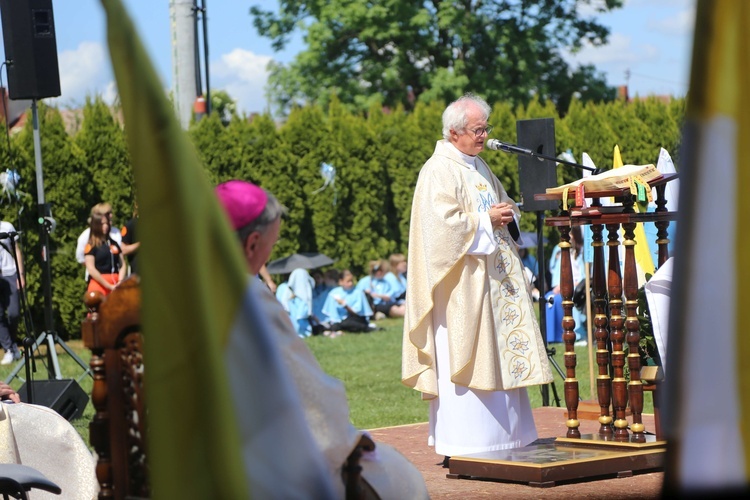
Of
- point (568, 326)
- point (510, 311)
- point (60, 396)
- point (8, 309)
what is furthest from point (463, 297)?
point (8, 309)

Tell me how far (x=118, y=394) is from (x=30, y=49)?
6.92m

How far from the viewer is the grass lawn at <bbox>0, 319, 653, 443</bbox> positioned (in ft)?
28.8

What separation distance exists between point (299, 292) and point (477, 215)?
1022 cm

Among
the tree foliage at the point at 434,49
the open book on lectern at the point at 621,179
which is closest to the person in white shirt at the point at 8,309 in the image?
the open book on lectern at the point at 621,179

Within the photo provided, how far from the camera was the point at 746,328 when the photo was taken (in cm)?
173

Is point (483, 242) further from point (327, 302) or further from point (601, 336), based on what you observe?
point (327, 302)

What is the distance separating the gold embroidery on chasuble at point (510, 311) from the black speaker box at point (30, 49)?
4.19 meters

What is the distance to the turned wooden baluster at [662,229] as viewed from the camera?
6176mm

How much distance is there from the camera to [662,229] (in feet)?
20.6

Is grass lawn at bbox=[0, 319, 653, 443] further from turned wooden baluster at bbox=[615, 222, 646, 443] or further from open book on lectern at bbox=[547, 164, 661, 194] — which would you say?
open book on lectern at bbox=[547, 164, 661, 194]

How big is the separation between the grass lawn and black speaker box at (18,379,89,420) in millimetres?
184

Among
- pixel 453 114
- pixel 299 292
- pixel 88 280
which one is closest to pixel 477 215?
pixel 453 114

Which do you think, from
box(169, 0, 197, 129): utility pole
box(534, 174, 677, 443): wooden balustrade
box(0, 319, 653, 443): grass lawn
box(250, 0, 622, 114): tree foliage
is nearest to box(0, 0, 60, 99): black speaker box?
box(0, 319, 653, 443): grass lawn

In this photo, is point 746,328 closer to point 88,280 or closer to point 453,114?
point 453,114
